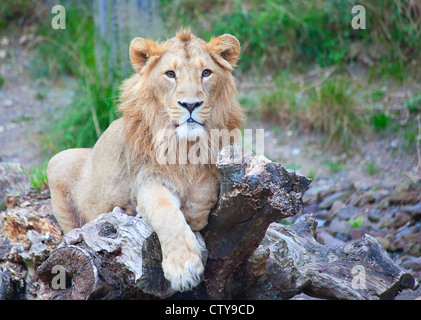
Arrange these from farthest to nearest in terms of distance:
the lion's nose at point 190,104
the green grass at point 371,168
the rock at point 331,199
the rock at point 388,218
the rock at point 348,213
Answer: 1. the green grass at point 371,168
2. the rock at point 331,199
3. the rock at point 348,213
4. the rock at point 388,218
5. the lion's nose at point 190,104

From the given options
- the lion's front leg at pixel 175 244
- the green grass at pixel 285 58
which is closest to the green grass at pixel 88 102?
the green grass at pixel 285 58

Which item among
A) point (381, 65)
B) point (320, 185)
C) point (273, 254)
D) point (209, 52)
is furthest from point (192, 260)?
point (381, 65)

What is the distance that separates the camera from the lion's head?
394 cm

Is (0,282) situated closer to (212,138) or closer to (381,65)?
(212,138)

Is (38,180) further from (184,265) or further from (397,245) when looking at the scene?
(397,245)

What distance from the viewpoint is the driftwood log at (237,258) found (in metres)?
3.38

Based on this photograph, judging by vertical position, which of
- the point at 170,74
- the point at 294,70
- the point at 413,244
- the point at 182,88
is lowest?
the point at 413,244

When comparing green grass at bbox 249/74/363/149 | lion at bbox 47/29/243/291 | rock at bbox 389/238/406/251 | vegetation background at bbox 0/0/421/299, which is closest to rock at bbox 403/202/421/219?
vegetation background at bbox 0/0/421/299

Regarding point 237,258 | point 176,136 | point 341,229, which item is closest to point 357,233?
point 341,229

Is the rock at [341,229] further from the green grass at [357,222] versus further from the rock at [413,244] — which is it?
the rock at [413,244]

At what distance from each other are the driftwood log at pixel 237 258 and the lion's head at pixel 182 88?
0.58 m

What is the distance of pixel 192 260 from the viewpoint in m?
3.48

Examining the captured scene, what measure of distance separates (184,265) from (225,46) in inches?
69.1

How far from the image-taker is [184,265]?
3.47 meters
